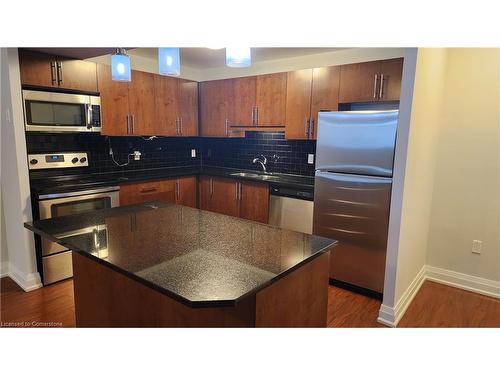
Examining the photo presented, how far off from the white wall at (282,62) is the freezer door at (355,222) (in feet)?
4.44

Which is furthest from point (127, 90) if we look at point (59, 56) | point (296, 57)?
point (296, 57)

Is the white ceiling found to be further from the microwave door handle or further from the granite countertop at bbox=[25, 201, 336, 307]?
the granite countertop at bbox=[25, 201, 336, 307]

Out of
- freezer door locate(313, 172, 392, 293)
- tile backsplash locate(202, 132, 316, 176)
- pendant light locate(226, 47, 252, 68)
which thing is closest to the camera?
pendant light locate(226, 47, 252, 68)

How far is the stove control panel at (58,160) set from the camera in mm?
3168

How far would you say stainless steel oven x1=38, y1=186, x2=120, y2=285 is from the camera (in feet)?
9.44

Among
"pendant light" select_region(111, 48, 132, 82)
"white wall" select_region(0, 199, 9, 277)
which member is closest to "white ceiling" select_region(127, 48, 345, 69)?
"pendant light" select_region(111, 48, 132, 82)

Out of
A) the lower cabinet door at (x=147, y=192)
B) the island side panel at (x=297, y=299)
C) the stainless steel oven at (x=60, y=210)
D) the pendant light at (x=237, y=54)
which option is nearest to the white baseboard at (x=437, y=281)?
the island side panel at (x=297, y=299)

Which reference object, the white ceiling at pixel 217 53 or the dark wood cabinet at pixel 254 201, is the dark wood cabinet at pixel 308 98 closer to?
the white ceiling at pixel 217 53

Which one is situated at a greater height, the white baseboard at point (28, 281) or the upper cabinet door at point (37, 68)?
the upper cabinet door at point (37, 68)

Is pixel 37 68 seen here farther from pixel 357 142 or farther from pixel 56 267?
pixel 357 142

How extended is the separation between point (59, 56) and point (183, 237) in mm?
2454

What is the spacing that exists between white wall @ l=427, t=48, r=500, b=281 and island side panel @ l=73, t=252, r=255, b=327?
2751mm
